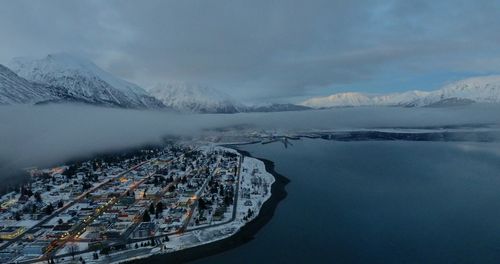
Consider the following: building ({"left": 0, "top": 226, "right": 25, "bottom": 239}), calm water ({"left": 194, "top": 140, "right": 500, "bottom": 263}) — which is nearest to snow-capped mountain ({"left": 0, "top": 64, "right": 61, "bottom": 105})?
building ({"left": 0, "top": 226, "right": 25, "bottom": 239})

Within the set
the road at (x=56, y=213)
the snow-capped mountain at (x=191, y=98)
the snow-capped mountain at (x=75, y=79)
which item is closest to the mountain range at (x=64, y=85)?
the snow-capped mountain at (x=75, y=79)

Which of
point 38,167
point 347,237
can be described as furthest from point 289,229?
point 38,167

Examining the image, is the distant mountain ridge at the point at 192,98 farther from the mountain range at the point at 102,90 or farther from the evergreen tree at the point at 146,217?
the evergreen tree at the point at 146,217

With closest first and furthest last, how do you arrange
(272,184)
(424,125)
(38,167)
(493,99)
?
(272,184) < (38,167) < (424,125) < (493,99)

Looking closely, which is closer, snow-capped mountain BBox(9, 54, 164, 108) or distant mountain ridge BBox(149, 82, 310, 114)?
snow-capped mountain BBox(9, 54, 164, 108)

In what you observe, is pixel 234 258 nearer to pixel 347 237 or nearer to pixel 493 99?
pixel 347 237

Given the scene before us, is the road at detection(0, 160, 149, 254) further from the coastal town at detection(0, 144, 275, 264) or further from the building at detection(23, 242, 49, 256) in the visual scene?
the building at detection(23, 242, 49, 256)

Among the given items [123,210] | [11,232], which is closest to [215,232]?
[123,210]
